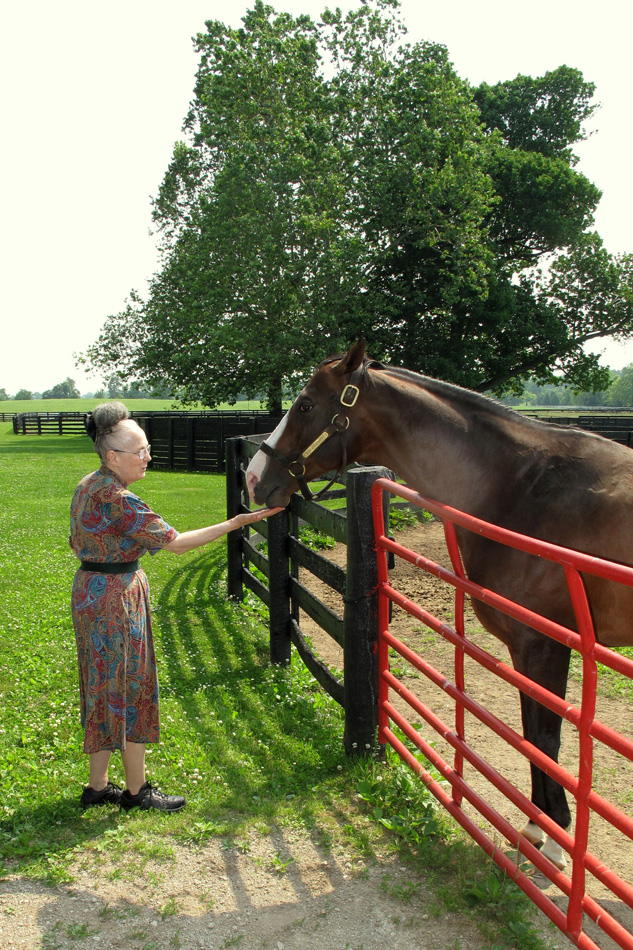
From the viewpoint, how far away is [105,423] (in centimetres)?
309

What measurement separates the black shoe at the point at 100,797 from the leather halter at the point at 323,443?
76.3 inches

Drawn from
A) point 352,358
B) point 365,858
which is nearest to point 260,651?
point 365,858

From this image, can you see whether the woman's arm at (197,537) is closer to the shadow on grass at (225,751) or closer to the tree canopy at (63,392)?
the shadow on grass at (225,751)

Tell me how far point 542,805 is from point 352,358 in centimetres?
241

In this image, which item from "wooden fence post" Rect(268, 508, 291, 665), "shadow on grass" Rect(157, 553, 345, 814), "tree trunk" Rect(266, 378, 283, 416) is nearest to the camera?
"shadow on grass" Rect(157, 553, 345, 814)

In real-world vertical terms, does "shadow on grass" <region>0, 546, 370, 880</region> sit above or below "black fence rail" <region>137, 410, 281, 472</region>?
below

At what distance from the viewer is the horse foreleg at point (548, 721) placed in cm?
281

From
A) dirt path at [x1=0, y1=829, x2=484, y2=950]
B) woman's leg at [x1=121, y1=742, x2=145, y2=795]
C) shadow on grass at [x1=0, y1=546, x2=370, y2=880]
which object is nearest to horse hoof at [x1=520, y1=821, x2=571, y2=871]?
dirt path at [x1=0, y1=829, x2=484, y2=950]

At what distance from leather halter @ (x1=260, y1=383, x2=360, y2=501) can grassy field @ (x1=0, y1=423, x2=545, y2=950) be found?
5.63 ft

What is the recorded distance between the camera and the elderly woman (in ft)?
10.0

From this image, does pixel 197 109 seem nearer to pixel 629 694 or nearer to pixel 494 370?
pixel 494 370

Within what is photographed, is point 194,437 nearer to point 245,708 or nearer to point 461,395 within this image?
point 245,708

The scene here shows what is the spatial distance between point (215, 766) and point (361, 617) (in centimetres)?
130

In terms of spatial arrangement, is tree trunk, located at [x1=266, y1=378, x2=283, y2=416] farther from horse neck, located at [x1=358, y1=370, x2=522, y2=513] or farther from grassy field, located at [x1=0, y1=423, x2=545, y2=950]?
horse neck, located at [x1=358, y1=370, x2=522, y2=513]
